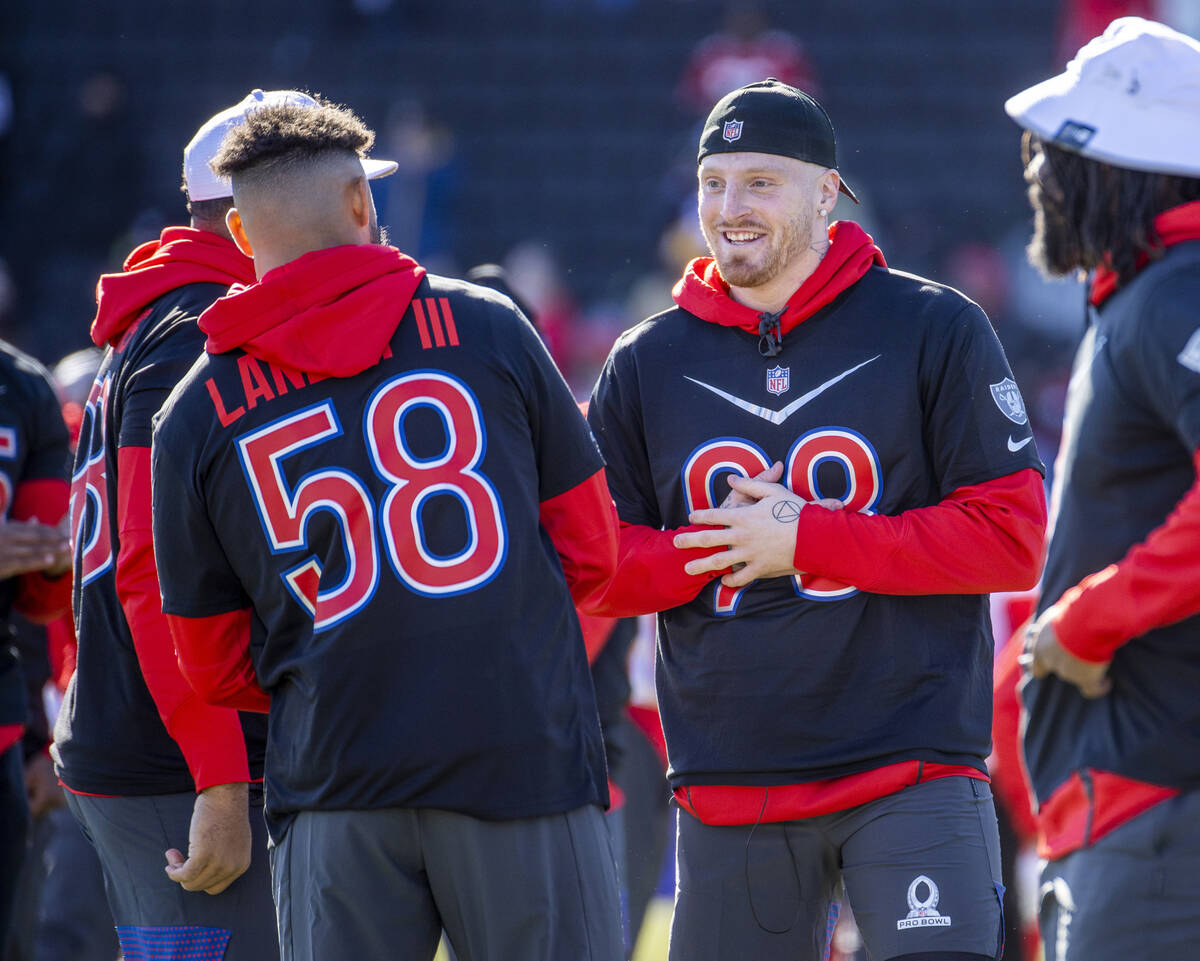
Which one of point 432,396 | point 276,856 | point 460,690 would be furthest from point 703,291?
point 276,856

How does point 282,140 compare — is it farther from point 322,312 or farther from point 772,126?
point 772,126

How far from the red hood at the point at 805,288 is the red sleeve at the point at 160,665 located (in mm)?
1287

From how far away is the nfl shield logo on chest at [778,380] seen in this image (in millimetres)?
3482

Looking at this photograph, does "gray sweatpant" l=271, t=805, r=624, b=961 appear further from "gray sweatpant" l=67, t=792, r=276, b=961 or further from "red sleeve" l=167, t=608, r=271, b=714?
"gray sweatpant" l=67, t=792, r=276, b=961

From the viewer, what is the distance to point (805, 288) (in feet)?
11.6

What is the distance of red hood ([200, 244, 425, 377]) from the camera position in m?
2.81

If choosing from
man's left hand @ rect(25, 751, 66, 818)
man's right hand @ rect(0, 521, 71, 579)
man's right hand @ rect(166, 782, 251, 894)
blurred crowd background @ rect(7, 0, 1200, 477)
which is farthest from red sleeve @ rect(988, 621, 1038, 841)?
blurred crowd background @ rect(7, 0, 1200, 477)

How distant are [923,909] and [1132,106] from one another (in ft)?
5.27

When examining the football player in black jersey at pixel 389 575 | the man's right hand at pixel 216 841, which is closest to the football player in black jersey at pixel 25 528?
the man's right hand at pixel 216 841

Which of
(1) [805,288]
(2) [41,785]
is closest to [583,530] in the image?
(1) [805,288]

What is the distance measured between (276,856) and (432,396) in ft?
2.99

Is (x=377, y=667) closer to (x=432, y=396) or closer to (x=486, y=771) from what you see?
(x=486, y=771)

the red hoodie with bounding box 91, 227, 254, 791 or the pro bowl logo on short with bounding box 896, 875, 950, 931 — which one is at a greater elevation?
the red hoodie with bounding box 91, 227, 254, 791

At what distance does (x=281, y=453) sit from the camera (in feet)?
9.23
